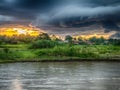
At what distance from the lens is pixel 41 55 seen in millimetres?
73500

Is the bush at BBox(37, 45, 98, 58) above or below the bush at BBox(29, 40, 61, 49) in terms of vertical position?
below

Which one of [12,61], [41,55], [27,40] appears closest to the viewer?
[12,61]

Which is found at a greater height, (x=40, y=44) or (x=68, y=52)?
(x=40, y=44)

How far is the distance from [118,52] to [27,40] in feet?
119

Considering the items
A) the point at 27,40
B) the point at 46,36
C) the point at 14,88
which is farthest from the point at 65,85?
the point at 46,36

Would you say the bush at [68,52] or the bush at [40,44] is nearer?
the bush at [68,52]

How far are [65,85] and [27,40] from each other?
82.7 metres

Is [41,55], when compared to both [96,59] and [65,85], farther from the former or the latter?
[65,85]

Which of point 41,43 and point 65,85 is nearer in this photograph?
point 65,85

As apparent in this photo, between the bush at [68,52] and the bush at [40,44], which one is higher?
the bush at [40,44]

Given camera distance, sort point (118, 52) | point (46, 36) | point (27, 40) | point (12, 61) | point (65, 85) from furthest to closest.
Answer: point (46, 36)
point (27, 40)
point (118, 52)
point (12, 61)
point (65, 85)

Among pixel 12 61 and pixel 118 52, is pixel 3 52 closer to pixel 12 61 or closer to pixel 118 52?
pixel 12 61

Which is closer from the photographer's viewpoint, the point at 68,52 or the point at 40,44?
the point at 68,52

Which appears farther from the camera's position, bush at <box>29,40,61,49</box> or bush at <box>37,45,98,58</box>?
bush at <box>29,40,61,49</box>
